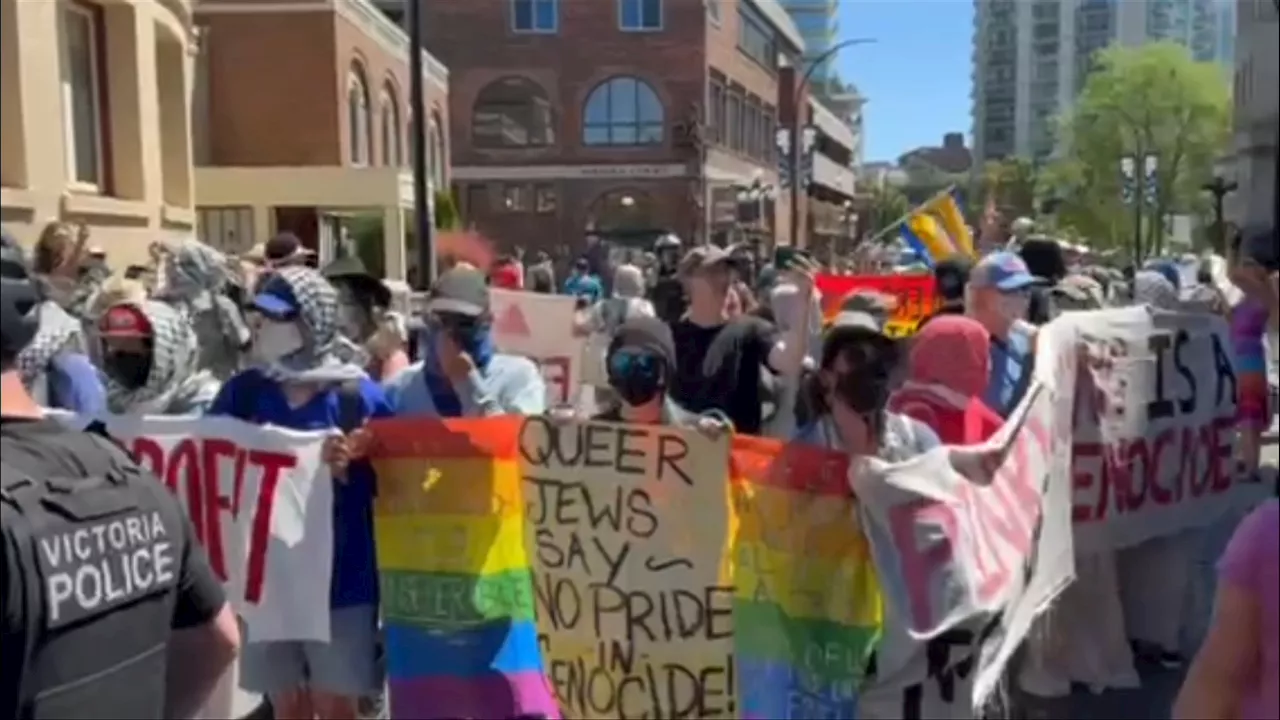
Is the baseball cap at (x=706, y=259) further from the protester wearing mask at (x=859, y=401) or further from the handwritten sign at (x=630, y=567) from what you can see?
the protester wearing mask at (x=859, y=401)

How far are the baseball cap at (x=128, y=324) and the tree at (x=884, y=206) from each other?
79178 millimetres

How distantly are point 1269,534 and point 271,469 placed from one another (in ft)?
Answer: 10.0

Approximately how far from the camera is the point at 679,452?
4.07m

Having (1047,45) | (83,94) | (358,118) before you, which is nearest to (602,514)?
(83,94)

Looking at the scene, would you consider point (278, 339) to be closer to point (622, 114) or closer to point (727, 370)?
point (727, 370)

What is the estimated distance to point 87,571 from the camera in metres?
1.99

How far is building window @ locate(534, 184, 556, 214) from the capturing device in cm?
3816

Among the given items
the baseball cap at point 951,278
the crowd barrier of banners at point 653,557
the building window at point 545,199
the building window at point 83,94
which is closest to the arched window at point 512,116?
the building window at point 545,199

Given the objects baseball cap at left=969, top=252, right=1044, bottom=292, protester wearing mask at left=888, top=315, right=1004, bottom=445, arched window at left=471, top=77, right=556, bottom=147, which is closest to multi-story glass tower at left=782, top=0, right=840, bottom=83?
arched window at left=471, top=77, right=556, bottom=147

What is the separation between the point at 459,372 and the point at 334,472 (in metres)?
0.50

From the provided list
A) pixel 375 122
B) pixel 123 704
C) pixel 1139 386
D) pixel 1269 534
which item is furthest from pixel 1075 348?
pixel 375 122

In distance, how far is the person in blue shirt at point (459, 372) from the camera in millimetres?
4551

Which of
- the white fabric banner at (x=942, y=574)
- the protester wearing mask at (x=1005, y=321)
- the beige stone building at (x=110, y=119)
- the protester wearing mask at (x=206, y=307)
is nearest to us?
the white fabric banner at (x=942, y=574)

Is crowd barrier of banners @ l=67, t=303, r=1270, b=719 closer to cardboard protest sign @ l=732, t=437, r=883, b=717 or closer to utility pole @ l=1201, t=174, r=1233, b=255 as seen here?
cardboard protest sign @ l=732, t=437, r=883, b=717
